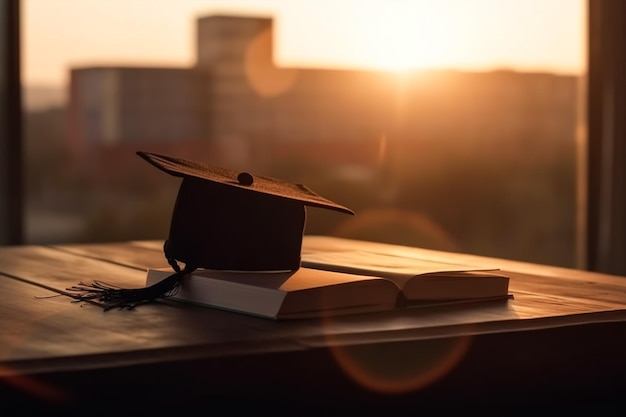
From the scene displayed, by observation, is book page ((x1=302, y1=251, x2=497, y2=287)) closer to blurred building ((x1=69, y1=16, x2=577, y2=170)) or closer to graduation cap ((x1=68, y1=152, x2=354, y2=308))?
graduation cap ((x1=68, y1=152, x2=354, y2=308))

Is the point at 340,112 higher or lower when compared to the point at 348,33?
lower

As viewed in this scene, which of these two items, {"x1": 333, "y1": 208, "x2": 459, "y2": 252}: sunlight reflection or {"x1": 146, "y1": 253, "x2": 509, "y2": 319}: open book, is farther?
{"x1": 333, "y1": 208, "x2": 459, "y2": 252}: sunlight reflection

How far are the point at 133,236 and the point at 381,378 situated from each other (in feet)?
8.40

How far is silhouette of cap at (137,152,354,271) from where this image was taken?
1158 mm

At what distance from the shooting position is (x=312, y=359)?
910 millimetres

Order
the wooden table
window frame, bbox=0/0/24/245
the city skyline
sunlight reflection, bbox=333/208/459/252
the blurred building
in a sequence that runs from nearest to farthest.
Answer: the wooden table
window frame, bbox=0/0/24/245
the city skyline
the blurred building
sunlight reflection, bbox=333/208/459/252

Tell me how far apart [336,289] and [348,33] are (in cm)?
257

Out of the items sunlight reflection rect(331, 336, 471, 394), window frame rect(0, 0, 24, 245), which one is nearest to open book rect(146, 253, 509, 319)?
sunlight reflection rect(331, 336, 471, 394)

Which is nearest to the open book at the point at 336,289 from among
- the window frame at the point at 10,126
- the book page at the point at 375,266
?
the book page at the point at 375,266

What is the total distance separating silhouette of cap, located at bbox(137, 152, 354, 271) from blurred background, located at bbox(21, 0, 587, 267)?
2.13 m

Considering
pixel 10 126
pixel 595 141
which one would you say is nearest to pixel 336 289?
pixel 10 126

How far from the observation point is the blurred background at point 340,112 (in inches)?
133

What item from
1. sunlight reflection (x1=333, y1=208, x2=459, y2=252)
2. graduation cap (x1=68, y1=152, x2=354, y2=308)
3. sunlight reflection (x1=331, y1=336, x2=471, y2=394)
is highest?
graduation cap (x1=68, y1=152, x2=354, y2=308)

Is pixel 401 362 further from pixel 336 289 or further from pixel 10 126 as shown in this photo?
pixel 10 126
